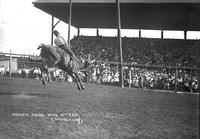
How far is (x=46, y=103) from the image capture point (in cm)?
782

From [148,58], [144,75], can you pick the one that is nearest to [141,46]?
[148,58]

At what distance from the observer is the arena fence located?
536 inches

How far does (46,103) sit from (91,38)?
19.5m

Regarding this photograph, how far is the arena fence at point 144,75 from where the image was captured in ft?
44.6

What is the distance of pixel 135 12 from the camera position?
68.6 feet

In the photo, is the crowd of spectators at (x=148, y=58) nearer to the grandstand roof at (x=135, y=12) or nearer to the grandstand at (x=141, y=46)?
the grandstand at (x=141, y=46)

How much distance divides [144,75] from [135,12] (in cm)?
709

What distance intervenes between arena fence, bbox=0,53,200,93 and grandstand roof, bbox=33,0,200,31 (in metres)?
4.02

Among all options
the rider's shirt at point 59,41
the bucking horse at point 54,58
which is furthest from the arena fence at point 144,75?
the rider's shirt at point 59,41

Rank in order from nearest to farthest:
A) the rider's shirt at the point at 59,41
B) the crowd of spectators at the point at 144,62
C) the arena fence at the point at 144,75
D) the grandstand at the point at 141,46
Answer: the rider's shirt at the point at 59,41, the arena fence at the point at 144,75, the crowd of spectators at the point at 144,62, the grandstand at the point at 141,46

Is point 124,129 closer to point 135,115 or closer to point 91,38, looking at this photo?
point 135,115

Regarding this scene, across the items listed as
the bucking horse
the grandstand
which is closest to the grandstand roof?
the grandstand

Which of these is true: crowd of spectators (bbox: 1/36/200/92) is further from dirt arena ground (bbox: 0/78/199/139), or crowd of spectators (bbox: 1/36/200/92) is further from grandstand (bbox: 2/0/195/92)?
dirt arena ground (bbox: 0/78/199/139)

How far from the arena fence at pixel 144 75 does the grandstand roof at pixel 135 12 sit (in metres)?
4.02
